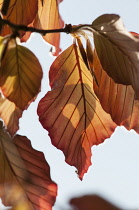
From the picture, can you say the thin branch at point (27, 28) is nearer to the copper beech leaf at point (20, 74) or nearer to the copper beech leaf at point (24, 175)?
the copper beech leaf at point (20, 74)

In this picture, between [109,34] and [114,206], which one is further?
[109,34]

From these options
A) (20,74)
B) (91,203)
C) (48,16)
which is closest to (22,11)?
(48,16)

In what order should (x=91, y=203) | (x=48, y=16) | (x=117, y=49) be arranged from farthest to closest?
(x=48, y=16)
(x=117, y=49)
(x=91, y=203)

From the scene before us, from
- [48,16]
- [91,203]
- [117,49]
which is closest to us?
[91,203]

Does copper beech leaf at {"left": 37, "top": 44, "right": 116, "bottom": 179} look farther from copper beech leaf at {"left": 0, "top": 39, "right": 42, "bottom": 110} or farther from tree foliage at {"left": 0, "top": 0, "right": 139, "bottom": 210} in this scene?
copper beech leaf at {"left": 0, "top": 39, "right": 42, "bottom": 110}

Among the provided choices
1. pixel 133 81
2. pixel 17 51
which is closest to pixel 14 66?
pixel 17 51

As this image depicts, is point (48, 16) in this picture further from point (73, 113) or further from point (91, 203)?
point (91, 203)

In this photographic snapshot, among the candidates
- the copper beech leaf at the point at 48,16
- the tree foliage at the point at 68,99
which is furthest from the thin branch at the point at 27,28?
the copper beech leaf at the point at 48,16

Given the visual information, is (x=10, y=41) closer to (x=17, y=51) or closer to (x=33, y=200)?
(x=17, y=51)
